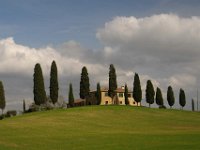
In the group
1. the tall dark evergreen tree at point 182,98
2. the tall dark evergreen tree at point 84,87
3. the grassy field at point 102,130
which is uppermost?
the tall dark evergreen tree at point 84,87

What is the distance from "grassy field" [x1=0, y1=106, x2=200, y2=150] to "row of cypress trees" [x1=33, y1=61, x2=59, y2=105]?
9176mm


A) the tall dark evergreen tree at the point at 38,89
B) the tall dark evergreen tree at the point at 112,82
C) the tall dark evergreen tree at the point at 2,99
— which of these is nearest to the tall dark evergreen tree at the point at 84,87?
the tall dark evergreen tree at the point at 112,82

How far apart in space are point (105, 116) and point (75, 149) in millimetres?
A: 54479

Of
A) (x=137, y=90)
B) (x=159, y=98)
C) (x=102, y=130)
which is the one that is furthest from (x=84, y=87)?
(x=102, y=130)

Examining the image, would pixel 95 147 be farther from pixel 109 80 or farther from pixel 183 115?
pixel 109 80

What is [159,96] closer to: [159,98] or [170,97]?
[159,98]

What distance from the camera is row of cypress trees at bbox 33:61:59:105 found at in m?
102

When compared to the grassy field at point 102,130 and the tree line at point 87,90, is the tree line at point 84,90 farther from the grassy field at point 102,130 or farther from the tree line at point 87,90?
the grassy field at point 102,130

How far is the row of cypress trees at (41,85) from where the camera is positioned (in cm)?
10181

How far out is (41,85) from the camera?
4033 inches

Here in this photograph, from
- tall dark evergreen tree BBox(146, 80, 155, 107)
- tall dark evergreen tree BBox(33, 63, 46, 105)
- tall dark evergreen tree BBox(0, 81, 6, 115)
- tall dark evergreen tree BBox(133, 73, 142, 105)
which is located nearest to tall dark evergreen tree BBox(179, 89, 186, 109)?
tall dark evergreen tree BBox(146, 80, 155, 107)

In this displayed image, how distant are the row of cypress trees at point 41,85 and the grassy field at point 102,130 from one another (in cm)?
918

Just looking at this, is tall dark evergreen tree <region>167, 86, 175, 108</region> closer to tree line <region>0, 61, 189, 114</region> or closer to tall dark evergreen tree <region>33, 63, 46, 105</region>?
tree line <region>0, 61, 189, 114</region>

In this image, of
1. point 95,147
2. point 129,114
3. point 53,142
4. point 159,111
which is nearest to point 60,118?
point 129,114
